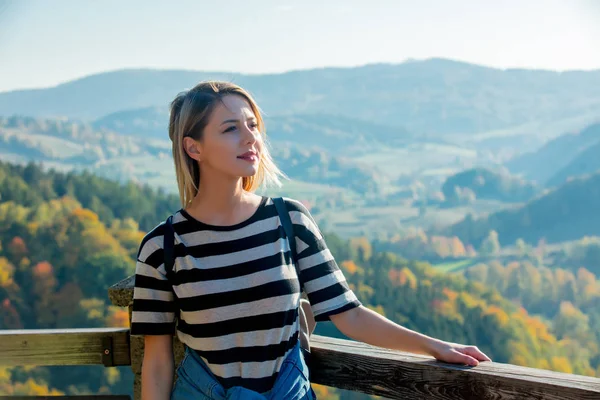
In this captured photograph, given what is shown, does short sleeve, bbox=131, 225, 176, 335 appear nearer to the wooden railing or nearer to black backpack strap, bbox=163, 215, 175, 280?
black backpack strap, bbox=163, 215, 175, 280

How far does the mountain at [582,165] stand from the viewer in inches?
3501

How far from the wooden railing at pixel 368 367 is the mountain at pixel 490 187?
95179 millimetres

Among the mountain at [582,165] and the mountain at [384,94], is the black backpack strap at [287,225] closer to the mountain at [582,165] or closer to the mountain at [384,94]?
the mountain at [582,165]

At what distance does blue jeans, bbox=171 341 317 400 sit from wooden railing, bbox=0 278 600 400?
5.8 inches

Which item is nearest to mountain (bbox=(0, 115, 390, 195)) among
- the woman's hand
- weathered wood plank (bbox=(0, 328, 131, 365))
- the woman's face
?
weathered wood plank (bbox=(0, 328, 131, 365))

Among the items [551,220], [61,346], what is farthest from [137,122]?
[61,346]

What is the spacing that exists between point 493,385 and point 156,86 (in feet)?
443

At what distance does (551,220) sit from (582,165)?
17.9 m

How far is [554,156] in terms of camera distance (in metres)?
107

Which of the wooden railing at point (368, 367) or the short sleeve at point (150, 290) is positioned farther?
the short sleeve at point (150, 290)

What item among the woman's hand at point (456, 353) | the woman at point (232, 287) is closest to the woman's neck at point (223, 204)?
the woman at point (232, 287)

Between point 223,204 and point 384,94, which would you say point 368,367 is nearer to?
point 223,204

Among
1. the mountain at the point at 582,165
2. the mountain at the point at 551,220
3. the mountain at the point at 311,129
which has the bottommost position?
the mountain at the point at 551,220

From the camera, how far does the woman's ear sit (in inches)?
75.6
